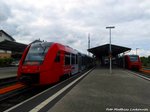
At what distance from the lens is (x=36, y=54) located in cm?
1209

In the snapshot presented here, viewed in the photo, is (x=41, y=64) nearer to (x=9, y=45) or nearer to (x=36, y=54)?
(x=36, y=54)

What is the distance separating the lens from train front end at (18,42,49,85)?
11.1 metres

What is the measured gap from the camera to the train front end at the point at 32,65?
11070mm

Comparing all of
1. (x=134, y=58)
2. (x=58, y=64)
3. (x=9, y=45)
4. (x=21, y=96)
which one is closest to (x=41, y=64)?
(x=58, y=64)

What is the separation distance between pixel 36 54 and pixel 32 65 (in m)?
0.97

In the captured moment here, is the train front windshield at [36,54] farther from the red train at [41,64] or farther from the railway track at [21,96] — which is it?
the railway track at [21,96]

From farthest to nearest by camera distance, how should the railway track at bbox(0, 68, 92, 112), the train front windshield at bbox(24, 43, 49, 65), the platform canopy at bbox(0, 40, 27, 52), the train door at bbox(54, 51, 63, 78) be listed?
the platform canopy at bbox(0, 40, 27, 52) → the train door at bbox(54, 51, 63, 78) → the train front windshield at bbox(24, 43, 49, 65) → the railway track at bbox(0, 68, 92, 112)

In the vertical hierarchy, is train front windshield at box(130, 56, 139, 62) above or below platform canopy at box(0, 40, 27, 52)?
below

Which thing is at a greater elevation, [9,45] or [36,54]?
[9,45]

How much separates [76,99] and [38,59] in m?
4.86

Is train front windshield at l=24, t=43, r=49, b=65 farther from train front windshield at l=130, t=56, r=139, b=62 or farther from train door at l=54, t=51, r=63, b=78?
train front windshield at l=130, t=56, r=139, b=62

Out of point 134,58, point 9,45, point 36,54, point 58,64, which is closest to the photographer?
point 36,54

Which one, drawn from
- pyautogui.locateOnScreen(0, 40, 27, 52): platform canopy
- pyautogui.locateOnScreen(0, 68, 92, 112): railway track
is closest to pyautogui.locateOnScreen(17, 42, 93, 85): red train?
pyautogui.locateOnScreen(0, 68, 92, 112): railway track

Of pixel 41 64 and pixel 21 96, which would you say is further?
pixel 41 64
